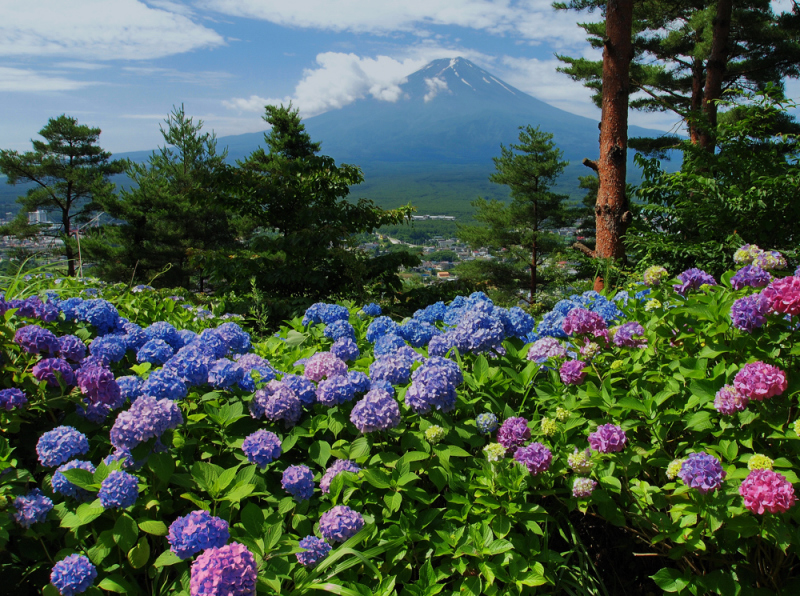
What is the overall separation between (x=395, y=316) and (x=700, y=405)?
3.36m

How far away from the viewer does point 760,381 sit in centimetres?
130

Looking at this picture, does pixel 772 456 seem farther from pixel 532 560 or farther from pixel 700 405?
pixel 532 560

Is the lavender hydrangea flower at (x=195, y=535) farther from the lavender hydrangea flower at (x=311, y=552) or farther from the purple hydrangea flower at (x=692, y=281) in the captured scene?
the purple hydrangea flower at (x=692, y=281)

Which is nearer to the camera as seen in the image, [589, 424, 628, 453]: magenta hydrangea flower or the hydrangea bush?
the hydrangea bush

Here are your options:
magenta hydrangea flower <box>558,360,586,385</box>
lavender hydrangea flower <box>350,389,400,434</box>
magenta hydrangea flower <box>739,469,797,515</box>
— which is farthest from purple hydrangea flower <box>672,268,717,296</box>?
lavender hydrangea flower <box>350,389,400,434</box>

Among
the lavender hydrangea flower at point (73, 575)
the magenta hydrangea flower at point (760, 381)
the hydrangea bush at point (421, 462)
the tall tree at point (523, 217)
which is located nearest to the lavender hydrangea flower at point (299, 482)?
the hydrangea bush at point (421, 462)

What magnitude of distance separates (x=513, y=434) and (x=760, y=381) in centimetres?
70

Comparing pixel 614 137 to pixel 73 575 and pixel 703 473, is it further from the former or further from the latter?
pixel 73 575

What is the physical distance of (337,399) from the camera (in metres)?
1.61

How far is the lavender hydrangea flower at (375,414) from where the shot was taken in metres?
1.48

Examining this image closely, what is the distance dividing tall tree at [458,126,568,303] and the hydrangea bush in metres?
17.1

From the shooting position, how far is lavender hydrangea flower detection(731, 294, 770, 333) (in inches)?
57.5

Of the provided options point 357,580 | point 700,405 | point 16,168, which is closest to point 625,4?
point 700,405

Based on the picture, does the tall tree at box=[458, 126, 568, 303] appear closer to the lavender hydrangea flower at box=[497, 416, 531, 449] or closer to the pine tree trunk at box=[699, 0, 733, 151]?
the pine tree trunk at box=[699, 0, 733, 151]
